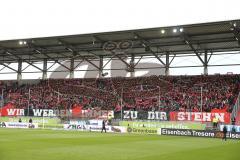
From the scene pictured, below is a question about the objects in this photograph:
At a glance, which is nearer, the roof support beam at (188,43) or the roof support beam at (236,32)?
the roof support beam at (236,32)

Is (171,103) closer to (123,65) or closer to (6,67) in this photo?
(123,65)

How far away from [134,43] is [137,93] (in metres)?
6.86

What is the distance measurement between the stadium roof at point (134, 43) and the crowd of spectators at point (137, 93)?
12.9 feet

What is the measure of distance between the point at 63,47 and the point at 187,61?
59.8 feet

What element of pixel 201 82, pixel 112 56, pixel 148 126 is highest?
pixel 112 56

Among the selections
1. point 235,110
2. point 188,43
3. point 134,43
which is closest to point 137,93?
point 134,43

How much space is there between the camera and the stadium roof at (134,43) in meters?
49.7

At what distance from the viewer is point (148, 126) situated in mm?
45531

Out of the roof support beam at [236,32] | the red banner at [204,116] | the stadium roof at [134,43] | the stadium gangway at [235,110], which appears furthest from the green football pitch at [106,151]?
the stadium roof at [134,43]

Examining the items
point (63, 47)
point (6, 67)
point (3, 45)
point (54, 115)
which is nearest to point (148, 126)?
point (54, 115)

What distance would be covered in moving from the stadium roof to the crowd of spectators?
12.9 feet

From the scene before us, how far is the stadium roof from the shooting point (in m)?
49.7

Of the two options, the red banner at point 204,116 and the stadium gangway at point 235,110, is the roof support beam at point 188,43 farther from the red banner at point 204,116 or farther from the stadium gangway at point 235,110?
the red banner at point 204,116

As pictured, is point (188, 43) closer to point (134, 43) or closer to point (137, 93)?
point (134, 43)
